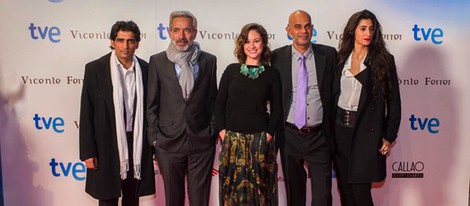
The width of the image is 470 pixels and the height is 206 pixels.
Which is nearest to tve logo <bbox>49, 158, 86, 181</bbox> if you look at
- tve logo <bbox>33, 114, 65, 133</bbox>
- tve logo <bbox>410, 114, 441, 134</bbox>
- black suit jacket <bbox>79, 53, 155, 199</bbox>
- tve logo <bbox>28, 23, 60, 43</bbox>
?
tve logo <bbox>33, 114, 65, 133</bbox>

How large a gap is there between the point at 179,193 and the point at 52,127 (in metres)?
1.36

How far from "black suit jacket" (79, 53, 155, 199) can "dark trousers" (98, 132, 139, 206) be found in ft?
0.30

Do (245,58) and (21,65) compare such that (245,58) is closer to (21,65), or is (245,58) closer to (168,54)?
(168,54)

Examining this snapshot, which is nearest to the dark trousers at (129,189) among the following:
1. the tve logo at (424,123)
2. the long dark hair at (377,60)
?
the long dark hair at (377,60)

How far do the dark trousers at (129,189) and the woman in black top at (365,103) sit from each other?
1604mm

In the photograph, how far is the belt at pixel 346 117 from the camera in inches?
130

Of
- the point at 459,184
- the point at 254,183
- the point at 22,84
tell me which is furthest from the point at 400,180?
the point at 22,84

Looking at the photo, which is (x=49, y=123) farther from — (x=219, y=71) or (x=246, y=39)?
(x=246, y=39)

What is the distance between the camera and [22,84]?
3.88 m

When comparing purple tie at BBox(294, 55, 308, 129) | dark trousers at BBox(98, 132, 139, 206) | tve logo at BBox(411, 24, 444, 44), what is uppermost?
tve logo at BBox(411, 24, 444, 44)

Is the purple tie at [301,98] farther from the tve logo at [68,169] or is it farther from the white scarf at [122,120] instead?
the tve logo at [68,169]

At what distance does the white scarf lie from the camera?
3.36 meters

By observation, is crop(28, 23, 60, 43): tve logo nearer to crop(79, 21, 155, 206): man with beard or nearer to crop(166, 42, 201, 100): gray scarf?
crop(79, 21, 155, 206): man with beard

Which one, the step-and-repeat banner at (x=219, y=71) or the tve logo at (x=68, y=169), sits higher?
the step-and-repeat banner at (x=219, y=71)
